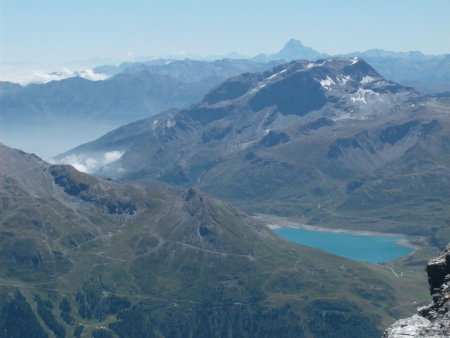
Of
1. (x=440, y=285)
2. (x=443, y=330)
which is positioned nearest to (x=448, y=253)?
(x=440, y=285)

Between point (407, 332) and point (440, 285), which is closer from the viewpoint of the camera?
point (407, 332)

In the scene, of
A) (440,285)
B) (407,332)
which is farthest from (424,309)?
(407,332)

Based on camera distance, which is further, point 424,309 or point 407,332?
point 424,309

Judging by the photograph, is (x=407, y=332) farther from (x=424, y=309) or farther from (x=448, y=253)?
(x=448, y=253)

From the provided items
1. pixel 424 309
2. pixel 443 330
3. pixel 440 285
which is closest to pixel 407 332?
pixel 443 330

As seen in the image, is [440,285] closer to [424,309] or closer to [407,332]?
[424,309]
